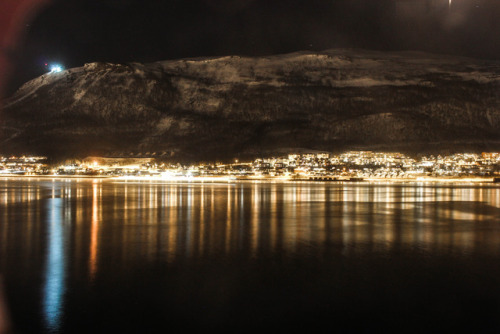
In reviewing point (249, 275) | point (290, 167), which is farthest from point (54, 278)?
point (290, 167)

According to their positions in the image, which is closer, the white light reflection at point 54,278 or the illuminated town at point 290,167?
the white light reflection at point 54,278

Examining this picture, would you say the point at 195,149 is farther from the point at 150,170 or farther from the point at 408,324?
the point at 408,324

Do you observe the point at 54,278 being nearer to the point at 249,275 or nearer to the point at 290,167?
the point at 249,275

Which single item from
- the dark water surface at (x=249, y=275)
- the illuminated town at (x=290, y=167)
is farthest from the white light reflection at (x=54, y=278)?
the illuminated town at (x=290, y=167)

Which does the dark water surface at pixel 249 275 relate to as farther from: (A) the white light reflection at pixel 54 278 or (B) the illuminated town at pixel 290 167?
(B) the illuminated town at pixel 290 167

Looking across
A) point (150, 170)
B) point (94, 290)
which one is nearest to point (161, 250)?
point (94, 290)

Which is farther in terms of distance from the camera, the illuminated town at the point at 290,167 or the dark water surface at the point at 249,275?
the illuminated town at the point at 290,167

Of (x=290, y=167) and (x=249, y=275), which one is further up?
(x=290, y=167)
